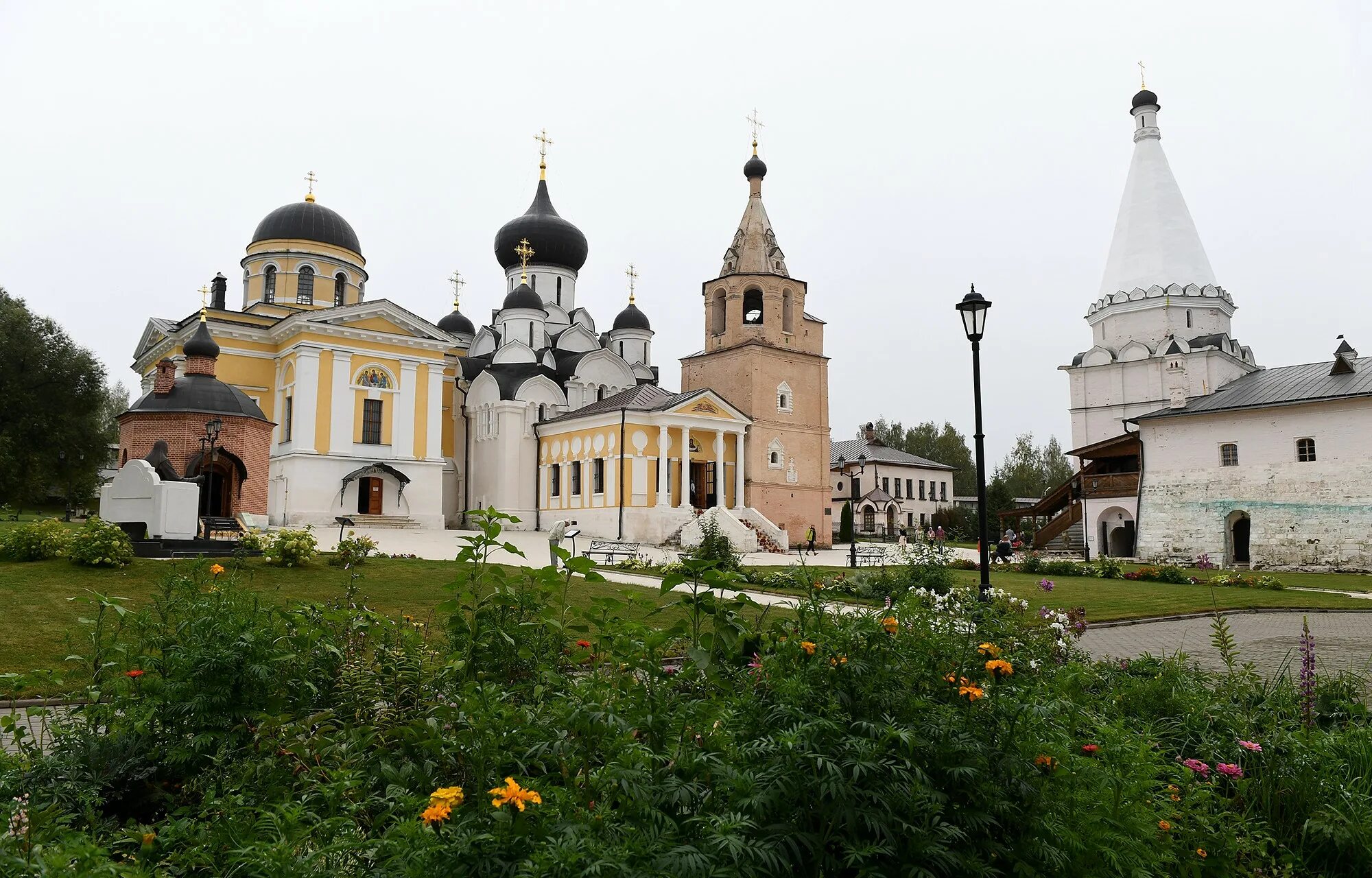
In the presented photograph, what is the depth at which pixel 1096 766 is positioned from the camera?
3238mm

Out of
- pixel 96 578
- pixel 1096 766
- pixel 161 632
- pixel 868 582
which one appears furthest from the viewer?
pixel 868 582

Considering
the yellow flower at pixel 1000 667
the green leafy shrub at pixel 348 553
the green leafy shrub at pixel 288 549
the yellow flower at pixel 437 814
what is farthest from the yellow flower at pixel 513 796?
the green leafy shrub at pixel 288 549

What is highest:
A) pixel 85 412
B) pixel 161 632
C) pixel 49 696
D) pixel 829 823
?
pixel 85 412

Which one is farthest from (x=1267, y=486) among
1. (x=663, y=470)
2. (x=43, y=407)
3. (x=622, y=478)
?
(x=43, y=407)

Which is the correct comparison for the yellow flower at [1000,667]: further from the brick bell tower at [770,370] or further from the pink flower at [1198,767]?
the brick bell tower at [770,370]

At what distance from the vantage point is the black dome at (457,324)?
156ft

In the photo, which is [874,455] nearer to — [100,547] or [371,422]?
[371,422]

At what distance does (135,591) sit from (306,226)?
97.5ft

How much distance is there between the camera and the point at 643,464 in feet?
110

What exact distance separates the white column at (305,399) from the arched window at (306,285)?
7142 mm

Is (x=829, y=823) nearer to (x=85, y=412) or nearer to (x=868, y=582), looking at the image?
(x=868, y=582)

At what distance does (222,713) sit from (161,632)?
2.43 feet

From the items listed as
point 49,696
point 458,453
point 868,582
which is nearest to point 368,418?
point 458,453

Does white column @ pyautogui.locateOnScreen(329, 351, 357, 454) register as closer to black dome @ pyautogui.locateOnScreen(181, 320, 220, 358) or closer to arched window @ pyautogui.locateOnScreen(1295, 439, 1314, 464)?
black dome @ pyautogui.locateOnScreen(181, 320, 220, 358)
